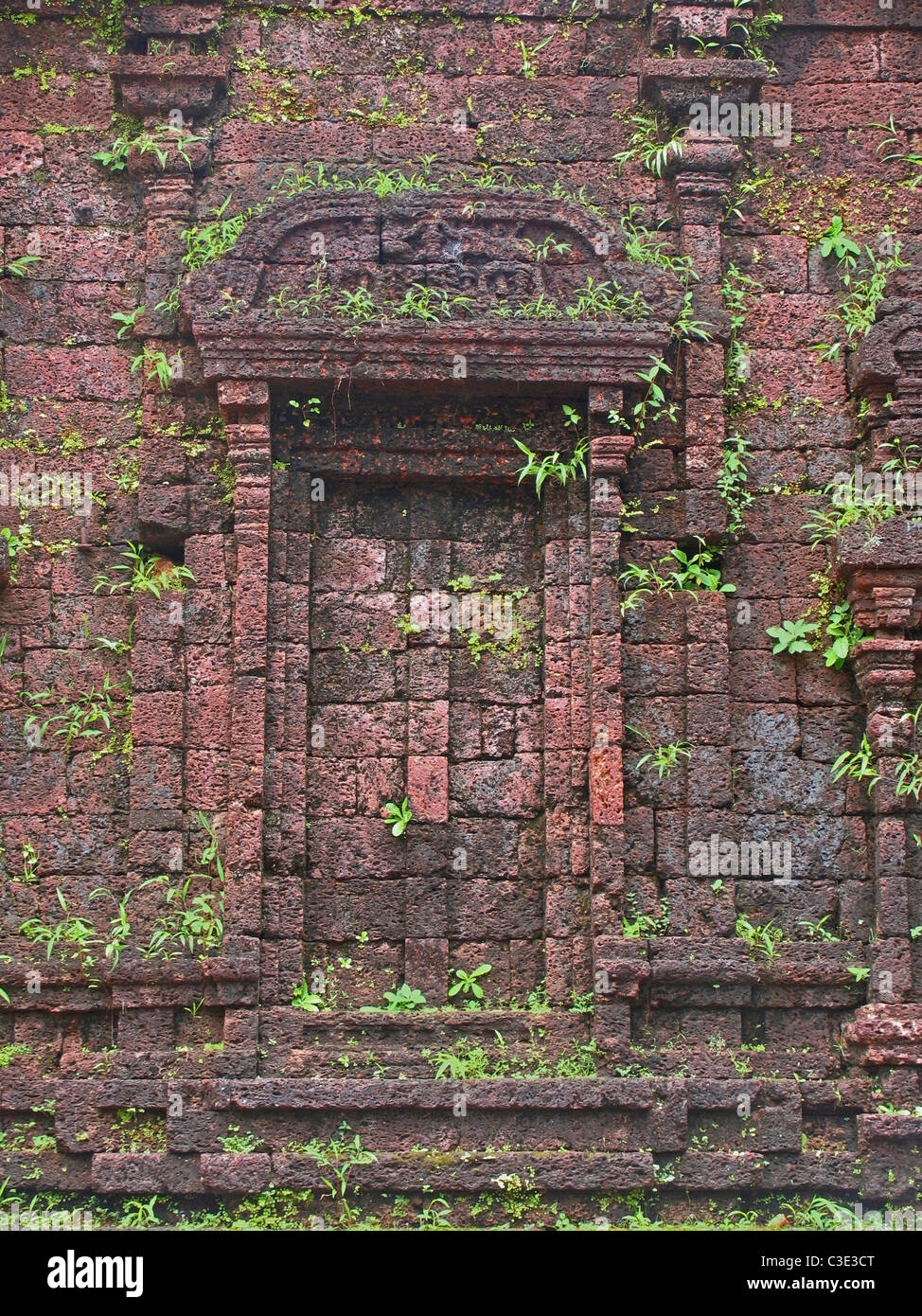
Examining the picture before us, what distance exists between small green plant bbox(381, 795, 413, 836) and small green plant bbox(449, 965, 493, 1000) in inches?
29.9

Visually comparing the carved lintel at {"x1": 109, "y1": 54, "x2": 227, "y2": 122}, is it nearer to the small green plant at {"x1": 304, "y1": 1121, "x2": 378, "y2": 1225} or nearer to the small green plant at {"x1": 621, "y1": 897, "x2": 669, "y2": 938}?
the small green plant at {"x1": 621, "y1": 897, "x2": 669, "y2": 938}

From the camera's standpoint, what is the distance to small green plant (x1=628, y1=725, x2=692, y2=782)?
7094mm

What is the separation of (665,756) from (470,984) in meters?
1.49

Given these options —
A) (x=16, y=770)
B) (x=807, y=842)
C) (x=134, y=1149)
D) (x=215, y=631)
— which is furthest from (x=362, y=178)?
(x=134, y=1149)

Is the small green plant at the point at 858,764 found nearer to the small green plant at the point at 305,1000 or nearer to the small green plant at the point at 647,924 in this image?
the small green plant at the point at 647,924

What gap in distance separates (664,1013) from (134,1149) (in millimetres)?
2609

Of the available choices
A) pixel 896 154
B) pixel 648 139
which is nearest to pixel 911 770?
pixel 896 154

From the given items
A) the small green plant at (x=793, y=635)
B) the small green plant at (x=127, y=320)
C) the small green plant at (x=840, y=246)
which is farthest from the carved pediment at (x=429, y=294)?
the small green plant at (x=793, y=635)

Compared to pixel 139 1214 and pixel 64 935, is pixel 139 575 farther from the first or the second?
pixel 139 1214

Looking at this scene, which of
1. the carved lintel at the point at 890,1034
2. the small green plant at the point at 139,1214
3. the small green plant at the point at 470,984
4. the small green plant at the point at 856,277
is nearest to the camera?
the small green plant at the point at 139,1214

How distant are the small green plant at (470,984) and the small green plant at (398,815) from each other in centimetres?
76

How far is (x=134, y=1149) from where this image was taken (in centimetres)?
670

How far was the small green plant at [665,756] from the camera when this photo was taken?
7094mm

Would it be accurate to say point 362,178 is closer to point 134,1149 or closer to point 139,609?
point 139,609
